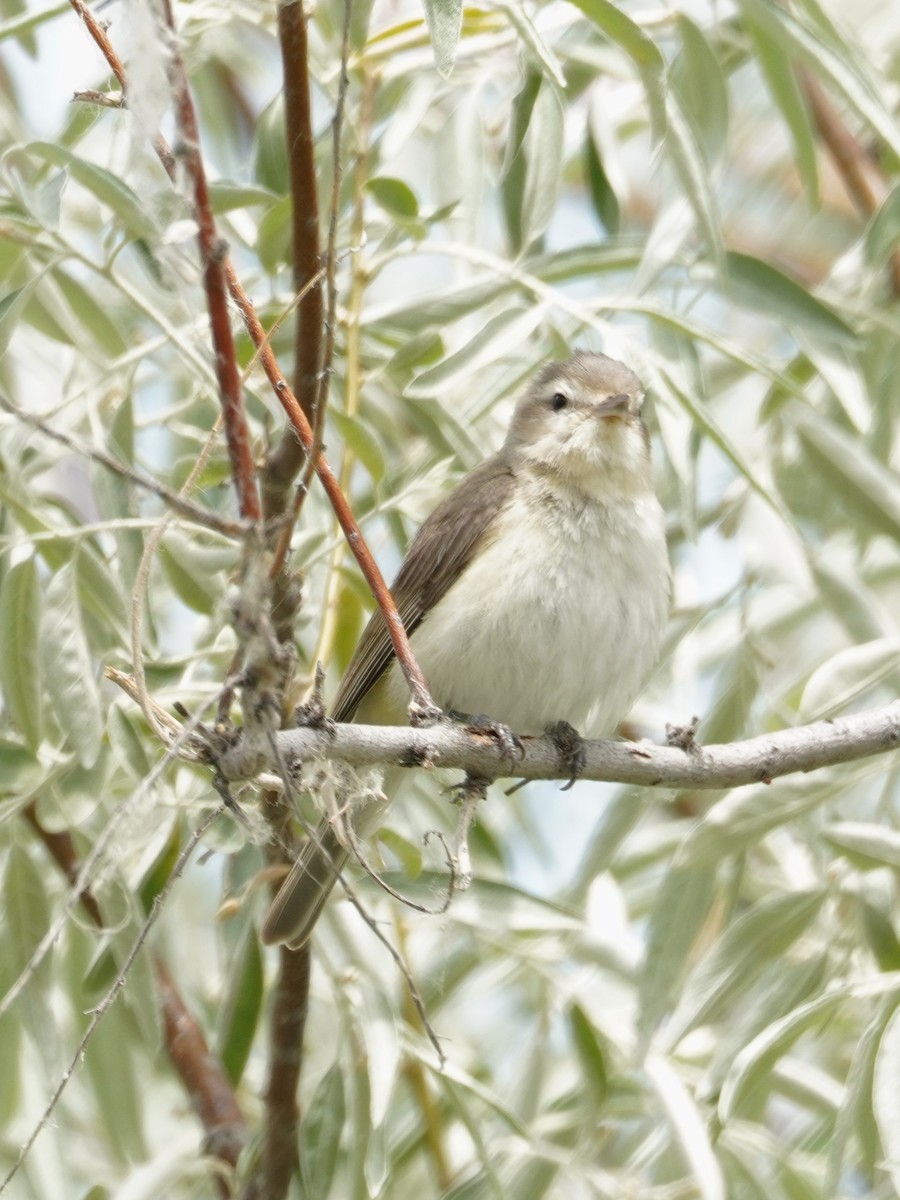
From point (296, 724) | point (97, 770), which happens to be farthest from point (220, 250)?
point (97, 770)

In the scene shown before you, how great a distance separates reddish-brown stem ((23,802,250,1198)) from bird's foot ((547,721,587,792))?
86 cm

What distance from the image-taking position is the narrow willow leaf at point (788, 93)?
110 inches

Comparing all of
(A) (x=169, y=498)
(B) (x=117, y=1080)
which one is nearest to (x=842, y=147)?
(B) (x=117, y=1080)

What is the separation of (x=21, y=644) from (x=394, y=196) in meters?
0.95

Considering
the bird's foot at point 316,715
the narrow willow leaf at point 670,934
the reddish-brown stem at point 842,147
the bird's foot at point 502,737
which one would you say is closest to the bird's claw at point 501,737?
the bird's foot at point 502,737

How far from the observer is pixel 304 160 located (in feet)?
7.11

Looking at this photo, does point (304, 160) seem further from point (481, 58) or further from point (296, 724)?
point (481, 58)

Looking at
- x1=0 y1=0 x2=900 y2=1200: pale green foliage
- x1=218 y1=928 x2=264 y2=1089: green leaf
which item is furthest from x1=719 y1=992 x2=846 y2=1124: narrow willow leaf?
x1=218 y1=928 x2=264 y2=1089: green leaf

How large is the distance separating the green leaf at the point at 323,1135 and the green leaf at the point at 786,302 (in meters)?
1.49

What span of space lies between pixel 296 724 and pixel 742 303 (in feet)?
4.52

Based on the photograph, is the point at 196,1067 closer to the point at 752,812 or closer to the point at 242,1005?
the point at 242,1005

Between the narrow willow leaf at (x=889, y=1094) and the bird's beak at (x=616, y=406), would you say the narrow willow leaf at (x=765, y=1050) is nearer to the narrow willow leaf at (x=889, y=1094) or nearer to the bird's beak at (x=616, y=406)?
the narrow willow leaf at (x=889, y=1094)

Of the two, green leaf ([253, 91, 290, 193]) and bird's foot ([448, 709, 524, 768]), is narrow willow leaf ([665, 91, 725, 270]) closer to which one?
green leaf ([253, 91, 290, 193])

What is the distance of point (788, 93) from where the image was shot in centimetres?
288
